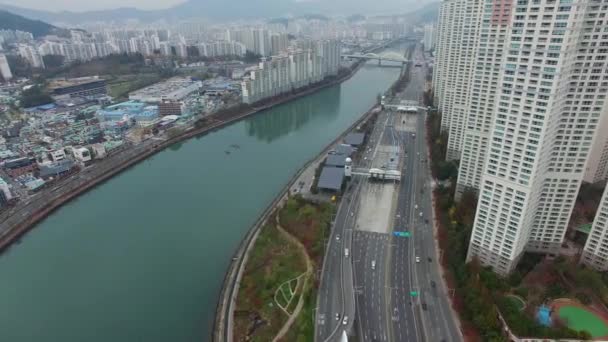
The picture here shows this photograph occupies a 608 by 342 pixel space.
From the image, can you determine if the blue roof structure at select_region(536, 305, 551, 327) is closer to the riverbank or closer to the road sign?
the road sign

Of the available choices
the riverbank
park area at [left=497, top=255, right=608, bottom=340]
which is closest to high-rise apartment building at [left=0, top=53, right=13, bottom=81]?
the riverbank

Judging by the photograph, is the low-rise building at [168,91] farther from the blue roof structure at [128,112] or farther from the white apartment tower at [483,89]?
the white apartment tower at [483,89]

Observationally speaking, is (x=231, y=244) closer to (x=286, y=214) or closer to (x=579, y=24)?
(x=286, y=214)

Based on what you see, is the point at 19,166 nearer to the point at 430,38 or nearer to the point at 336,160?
the point at 336,160

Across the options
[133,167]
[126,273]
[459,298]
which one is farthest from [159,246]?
[459,298]

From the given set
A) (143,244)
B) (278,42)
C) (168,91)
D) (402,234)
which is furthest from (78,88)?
(402,234)

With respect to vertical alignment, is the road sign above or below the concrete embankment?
above
